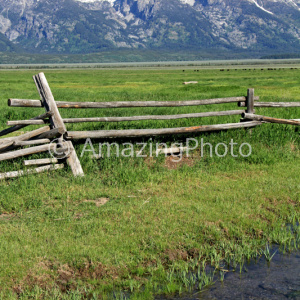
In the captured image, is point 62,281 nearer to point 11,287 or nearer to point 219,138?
point 11,287

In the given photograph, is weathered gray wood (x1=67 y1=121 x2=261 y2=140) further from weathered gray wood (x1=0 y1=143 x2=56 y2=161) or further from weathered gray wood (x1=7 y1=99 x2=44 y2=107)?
weathered gray wood (x1=7 y1=99 x2=44 y2=107)

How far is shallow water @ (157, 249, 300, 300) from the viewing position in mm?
4469

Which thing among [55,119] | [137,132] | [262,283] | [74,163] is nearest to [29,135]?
[55,119]

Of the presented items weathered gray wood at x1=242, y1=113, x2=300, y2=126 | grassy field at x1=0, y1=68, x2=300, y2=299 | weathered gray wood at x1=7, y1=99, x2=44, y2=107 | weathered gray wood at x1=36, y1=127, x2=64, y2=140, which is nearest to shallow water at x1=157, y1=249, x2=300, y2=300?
grassy field at x1=0, y1=68, x2=300, y2=299

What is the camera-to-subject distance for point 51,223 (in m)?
5.96

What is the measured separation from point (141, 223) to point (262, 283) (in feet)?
6.38

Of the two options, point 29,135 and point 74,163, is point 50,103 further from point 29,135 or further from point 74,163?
point 74,163

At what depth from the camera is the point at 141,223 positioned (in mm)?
5957

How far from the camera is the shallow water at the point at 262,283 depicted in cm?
447

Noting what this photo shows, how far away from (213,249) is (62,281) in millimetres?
1939

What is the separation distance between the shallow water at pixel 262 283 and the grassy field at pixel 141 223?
15 centimetres

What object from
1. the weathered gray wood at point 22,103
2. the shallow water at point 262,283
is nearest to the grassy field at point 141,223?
the shallow water at point 262,283

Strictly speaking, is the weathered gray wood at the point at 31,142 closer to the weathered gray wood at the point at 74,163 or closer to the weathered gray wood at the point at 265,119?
the weathered gray wood at the point at 74,163

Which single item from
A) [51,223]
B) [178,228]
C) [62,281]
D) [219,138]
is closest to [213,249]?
[178,228]
